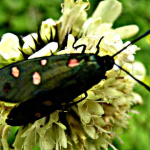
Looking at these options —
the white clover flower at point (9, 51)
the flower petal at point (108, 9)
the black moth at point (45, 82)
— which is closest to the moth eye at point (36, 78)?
the black moth at point (45, 82)

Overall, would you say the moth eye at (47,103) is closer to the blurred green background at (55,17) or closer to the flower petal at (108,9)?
the flower petal at (108,9)

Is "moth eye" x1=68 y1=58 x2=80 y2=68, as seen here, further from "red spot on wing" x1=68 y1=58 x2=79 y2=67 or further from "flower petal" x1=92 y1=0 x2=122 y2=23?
"flower petal" x1=92 y1=0 x2=122 y2=23

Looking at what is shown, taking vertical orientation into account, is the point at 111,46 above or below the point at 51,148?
above

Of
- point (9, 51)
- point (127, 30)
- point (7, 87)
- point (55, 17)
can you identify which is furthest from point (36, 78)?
point (55, 17)

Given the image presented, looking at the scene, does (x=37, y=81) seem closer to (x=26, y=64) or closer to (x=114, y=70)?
(x=26, y=64)

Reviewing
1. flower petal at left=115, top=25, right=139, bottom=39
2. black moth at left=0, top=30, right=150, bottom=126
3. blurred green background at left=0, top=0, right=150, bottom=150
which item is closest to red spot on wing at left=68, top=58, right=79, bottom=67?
black moth at left=0, top=30, right=150, bottom=126

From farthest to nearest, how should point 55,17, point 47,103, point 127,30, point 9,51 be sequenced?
point 55,17 < point 127,30 < point 9,51 < point 47,103

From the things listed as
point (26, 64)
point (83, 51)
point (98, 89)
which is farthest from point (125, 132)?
point (26, 64)

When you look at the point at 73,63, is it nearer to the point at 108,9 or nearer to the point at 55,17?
the point at 108,9
